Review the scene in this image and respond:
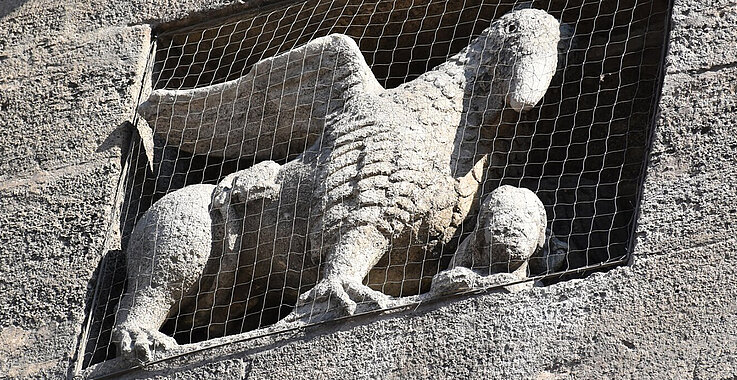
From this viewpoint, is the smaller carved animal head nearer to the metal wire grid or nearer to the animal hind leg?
the metal wire grid

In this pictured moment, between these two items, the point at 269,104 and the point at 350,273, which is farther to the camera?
the point at 269,104

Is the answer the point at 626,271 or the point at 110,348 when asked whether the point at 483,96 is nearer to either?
the point at 626,271

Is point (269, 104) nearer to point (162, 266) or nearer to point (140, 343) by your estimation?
point (162, 266)

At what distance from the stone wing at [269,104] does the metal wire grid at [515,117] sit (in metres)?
0.06

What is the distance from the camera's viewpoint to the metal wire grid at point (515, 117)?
4254mm

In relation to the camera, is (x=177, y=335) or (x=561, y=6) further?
(x=561, y=6)

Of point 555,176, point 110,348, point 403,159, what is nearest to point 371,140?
point 403,159

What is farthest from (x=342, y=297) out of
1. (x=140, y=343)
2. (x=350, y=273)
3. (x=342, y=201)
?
(x=140, y=343)

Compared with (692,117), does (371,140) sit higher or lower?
lower

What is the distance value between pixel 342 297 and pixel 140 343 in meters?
0.51

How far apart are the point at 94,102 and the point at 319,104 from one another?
0.67 meters

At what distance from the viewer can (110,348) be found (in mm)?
4250

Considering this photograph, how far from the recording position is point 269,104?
14.8ft

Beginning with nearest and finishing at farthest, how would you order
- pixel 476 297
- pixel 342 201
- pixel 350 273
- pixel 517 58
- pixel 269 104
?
pixel 476 297 < pixel 350 273 < pixel 342 201 < pixel 517 58 < pixel 269 104
